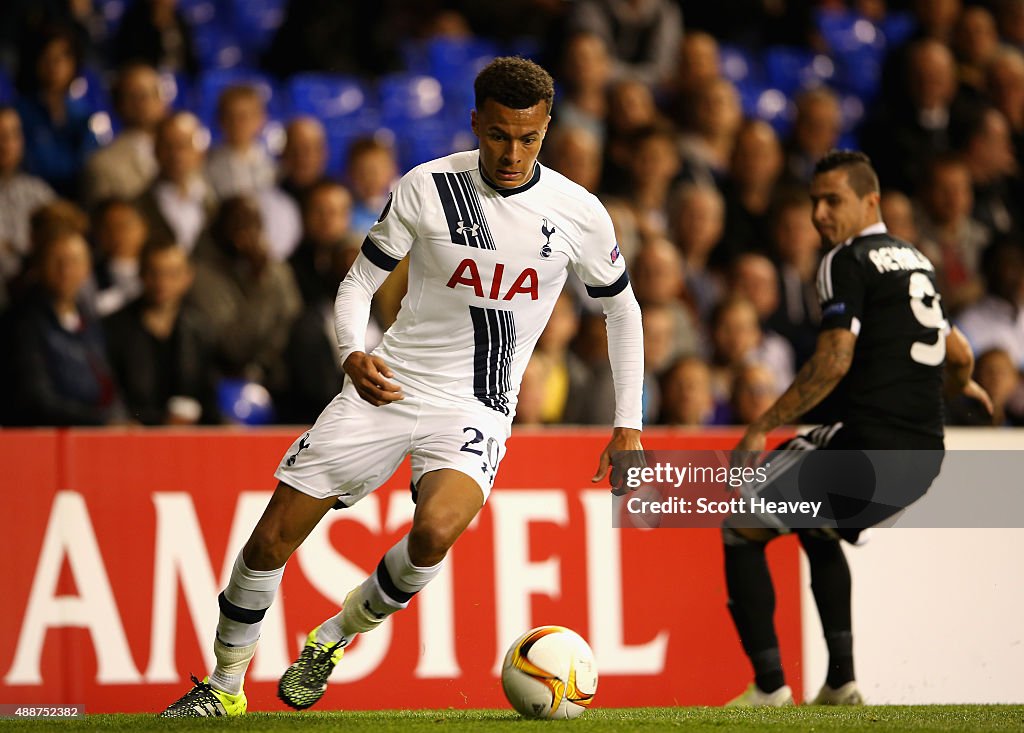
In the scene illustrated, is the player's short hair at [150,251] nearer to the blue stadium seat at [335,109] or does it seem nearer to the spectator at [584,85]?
the blue stadium seat at [335,109]

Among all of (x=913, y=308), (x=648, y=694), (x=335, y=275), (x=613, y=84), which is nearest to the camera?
(x=913, y=308)

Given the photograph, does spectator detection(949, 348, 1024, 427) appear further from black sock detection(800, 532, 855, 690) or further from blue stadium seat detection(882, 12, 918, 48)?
blue stadium seat detection(882, 12, 918, 48)

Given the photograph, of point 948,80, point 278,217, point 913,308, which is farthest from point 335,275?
point 948,80

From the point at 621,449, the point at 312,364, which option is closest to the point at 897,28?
the point at 312,364

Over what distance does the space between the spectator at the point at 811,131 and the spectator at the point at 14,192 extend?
5.71 m

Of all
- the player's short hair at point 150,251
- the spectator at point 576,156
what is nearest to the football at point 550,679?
the player's short hair at point 150,251

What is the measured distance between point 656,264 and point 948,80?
4118mm

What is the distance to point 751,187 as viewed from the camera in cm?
1075

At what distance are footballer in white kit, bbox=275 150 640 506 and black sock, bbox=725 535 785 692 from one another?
4.71ft

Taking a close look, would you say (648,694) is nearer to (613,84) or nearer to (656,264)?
(656,264)

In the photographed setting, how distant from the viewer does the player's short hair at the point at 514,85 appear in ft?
16.9

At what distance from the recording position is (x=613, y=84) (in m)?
11.2

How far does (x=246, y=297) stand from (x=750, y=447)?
12.3 feet

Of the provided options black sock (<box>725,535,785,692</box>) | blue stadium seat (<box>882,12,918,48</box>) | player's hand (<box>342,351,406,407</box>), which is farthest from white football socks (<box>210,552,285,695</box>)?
blue stadium seat (<box>882,12,918,48</box>)
